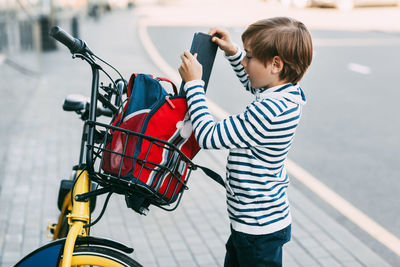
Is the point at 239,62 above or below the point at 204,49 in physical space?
below

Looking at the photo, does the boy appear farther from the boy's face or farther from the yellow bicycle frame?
the yellow bicycle frame

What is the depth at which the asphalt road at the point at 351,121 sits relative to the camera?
4.98 metres

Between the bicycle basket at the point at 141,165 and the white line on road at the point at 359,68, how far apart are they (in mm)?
9804

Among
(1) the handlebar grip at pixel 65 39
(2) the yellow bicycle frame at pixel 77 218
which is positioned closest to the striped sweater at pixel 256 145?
(1) the handlebar grip at pixel 65 39

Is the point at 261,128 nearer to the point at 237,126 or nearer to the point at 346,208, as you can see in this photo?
the point at 237,126

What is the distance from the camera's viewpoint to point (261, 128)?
1.92m

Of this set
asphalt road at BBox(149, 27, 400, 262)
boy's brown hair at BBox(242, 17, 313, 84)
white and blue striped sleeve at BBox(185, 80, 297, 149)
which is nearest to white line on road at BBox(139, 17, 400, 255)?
asphalt road at BBox(149, 27, 400, 262)

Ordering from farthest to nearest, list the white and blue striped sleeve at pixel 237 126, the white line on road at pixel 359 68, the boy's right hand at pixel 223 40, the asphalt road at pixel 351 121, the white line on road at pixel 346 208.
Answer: the white line on road at pixel 359 68
the asphalt road at pixel 351 121
the white line on road at pixel 346 208
the boy's right hand at pixel 223 40
the white and blue striped sleeve at pixel 237 126

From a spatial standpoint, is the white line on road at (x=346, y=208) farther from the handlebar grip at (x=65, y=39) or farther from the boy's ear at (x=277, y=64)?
the handlebar grip at (x=65, y=39)

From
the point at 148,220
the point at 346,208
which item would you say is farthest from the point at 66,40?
the point at 346,208

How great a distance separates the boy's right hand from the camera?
1.98 m

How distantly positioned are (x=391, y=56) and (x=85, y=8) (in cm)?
1350

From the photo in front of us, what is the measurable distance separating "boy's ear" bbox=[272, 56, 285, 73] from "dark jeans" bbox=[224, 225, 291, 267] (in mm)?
684

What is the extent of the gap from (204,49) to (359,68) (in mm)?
10095
